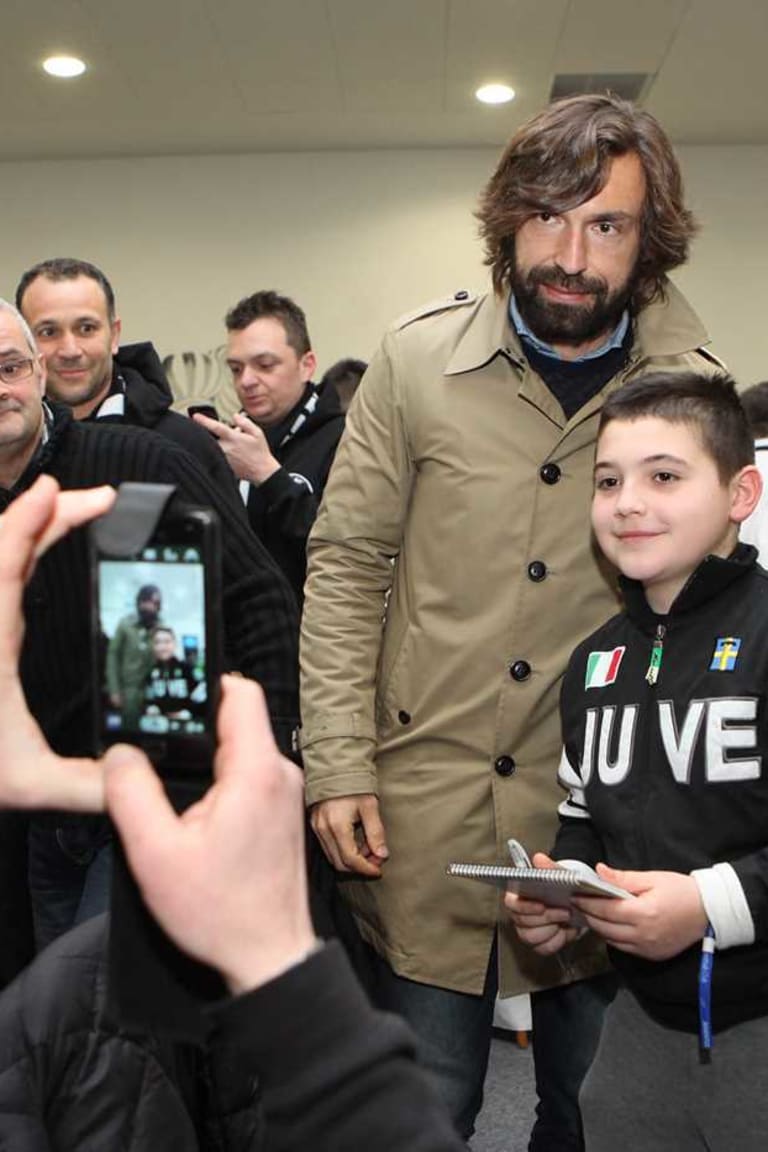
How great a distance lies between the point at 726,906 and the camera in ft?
4.24

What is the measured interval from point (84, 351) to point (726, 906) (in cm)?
188

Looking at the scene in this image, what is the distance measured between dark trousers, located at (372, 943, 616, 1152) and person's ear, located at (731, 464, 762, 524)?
703 millimetres

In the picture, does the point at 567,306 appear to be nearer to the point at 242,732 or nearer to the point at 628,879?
the point at 628,879

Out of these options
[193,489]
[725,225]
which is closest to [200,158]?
[725,225]

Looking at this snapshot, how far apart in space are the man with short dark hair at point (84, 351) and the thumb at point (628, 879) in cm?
151

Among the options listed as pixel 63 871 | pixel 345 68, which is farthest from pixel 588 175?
pixel 345 68

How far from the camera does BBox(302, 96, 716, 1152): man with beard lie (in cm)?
162

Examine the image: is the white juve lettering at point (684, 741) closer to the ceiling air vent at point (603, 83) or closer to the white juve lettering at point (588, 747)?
the white juve lettering at point (588, 747)

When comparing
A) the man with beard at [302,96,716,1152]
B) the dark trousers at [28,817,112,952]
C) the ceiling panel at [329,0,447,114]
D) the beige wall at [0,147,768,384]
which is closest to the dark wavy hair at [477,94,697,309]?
the man with beard at [302,96,716,1152]

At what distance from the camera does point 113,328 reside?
278cm

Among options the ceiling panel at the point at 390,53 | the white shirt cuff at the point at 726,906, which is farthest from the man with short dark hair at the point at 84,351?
the ceiling panel at the point at 390,53

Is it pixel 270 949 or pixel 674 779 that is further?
pixel 674 779

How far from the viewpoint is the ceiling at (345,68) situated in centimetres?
434

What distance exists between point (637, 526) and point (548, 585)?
9.1 inches
